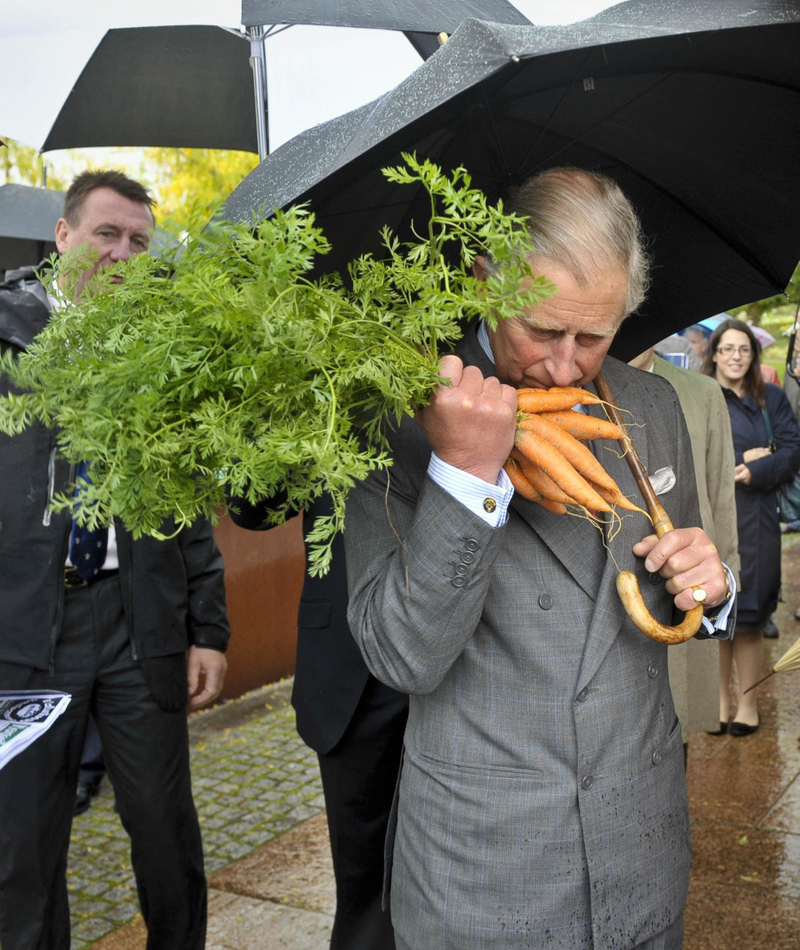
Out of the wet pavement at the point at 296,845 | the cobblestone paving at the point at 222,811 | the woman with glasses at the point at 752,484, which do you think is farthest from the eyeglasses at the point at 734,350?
the cobblestone paving at the point at 222,811

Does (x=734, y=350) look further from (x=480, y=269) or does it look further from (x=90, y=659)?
(x=480, y=269)

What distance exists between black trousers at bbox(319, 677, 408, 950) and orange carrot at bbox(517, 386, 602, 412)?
135cm

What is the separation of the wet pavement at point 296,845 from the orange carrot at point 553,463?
102 inches

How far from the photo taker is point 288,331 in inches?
62.4

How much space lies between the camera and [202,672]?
151 inches

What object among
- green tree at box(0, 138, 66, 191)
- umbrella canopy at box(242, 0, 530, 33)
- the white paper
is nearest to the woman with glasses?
umbrella canopy at box(242, 0, 530, 33)

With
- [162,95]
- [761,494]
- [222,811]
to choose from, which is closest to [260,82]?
[162,95]

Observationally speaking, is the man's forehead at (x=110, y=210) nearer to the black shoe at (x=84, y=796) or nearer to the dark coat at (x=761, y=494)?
the black shoe at (x=84, y=796)

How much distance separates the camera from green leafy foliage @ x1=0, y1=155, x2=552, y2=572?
1605 mm

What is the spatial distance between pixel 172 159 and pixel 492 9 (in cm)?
1004

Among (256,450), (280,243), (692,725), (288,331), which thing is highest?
(280,243)

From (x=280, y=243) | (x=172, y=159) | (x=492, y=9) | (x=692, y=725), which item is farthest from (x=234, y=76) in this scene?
(x=172, y=159)

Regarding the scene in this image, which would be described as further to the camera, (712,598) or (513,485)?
(712,598)

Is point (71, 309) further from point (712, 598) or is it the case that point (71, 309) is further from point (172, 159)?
point (172, 159)
